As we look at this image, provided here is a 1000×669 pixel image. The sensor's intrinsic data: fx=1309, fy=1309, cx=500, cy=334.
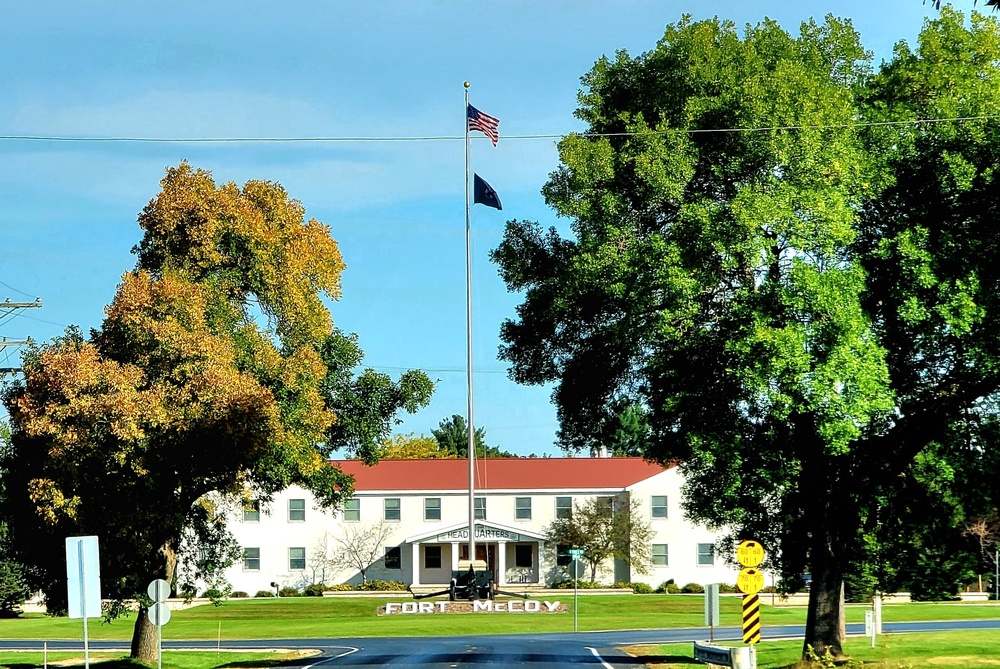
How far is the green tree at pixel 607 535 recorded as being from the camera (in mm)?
82750

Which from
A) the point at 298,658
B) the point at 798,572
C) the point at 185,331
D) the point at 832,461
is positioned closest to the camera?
the point at 832,461

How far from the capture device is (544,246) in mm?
31156

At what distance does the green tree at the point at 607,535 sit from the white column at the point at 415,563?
337 inches

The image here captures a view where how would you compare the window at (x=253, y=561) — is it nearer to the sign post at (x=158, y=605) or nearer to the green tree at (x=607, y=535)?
the green tree at (x=607, y=535)

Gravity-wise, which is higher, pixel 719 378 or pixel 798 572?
pixel 719 378

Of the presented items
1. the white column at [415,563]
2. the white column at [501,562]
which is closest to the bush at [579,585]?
the white column at [501,562]

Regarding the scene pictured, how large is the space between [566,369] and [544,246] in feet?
10.0

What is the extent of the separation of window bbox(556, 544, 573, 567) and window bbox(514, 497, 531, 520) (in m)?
3.45

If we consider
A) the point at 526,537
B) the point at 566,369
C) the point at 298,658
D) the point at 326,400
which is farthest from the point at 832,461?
the point at 526,537

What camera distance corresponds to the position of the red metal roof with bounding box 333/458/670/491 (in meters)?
87.6

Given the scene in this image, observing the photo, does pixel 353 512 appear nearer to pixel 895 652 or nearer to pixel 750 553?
pixel 895 652

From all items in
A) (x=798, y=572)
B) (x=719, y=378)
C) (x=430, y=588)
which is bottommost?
(x=430, y=588)

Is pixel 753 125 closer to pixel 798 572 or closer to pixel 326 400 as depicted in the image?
pixel 798 572

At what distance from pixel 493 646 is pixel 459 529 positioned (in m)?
41.3
